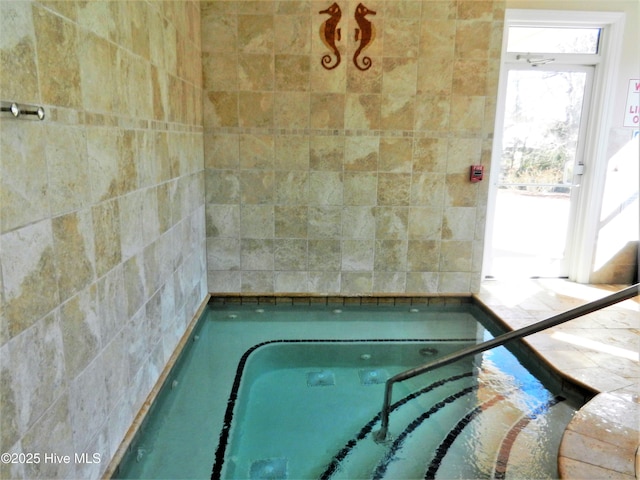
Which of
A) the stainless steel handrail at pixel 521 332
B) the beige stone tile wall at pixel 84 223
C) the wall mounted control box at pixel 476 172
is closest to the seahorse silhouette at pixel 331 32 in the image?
the beige stone tile wall at pixel 84 223

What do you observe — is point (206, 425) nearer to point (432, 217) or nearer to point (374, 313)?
point (374, 313)

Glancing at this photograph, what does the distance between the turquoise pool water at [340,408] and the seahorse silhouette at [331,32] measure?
2078 millimetres

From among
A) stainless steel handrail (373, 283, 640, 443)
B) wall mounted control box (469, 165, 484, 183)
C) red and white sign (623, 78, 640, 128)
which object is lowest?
stainless steel handrail (373, 283, 640, 443)

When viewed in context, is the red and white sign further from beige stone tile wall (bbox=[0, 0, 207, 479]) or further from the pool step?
beige stone tile wall (bbox=[0, 0, 207, 479])

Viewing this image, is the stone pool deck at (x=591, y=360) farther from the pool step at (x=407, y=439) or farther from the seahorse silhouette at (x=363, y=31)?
the seahorse silhouette at (x=363, y=31)

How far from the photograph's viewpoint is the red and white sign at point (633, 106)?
3.98m

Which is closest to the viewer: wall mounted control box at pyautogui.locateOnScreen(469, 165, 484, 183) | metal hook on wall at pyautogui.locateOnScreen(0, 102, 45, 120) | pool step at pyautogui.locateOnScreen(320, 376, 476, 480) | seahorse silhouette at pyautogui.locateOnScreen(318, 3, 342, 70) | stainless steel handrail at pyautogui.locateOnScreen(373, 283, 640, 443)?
metal hook on wall at pyautogui.locateOnScreen(0, 102, 45, 120)

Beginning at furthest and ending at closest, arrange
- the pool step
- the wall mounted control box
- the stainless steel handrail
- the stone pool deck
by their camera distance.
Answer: the wall mounted control box → the pool step → the stone pool deck → the stainless steel handrail

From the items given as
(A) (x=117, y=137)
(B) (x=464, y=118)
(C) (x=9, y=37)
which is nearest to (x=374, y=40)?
(B) (x=464, y=118)

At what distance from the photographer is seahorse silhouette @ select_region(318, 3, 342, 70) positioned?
3.56 metres

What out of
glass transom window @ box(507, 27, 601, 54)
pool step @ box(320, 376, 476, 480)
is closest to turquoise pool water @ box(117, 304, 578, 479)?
pool step @ box(320, 376, 476, 480)

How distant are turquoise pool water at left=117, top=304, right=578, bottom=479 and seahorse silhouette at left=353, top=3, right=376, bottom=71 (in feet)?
6.88

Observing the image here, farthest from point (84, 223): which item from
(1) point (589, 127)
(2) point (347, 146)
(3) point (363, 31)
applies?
(1) point (589, 127)

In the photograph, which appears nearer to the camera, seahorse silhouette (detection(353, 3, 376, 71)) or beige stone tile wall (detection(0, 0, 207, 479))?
beige stone tile wall (detection(0, 0, 207, 479))
